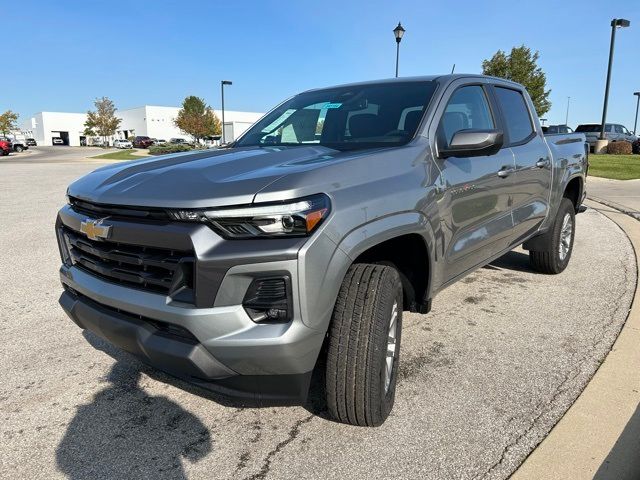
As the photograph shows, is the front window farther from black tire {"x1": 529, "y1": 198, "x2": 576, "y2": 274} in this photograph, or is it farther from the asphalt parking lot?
the asphalt parking lot

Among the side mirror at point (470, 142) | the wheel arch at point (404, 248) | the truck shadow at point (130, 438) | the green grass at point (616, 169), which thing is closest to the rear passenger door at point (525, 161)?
the side mirror at point (470, 142)

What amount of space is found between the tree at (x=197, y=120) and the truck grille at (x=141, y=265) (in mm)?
63493

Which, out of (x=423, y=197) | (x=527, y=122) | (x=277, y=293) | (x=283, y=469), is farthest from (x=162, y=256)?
(x=527, y=122)

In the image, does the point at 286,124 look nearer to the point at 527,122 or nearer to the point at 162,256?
the point at 162,256

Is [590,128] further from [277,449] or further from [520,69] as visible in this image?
[277,449]

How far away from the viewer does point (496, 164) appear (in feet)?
11.4

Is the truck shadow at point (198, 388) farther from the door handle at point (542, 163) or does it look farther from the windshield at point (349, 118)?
the door handle at point (542, 163)

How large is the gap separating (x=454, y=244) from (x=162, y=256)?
1.73 meters

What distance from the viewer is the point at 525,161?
3.96 m

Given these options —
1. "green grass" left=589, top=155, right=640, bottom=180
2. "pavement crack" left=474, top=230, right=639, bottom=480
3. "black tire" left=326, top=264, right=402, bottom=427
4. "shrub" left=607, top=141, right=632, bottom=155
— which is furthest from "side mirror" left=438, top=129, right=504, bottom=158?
"shrub" left=607, top=141, right=632, bottom=155

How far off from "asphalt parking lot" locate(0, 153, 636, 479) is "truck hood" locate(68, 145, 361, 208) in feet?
3.79

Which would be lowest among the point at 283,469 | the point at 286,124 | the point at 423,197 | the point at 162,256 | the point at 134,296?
the point at 283,469

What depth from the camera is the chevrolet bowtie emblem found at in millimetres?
2260

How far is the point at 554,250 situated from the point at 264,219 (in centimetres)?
389
